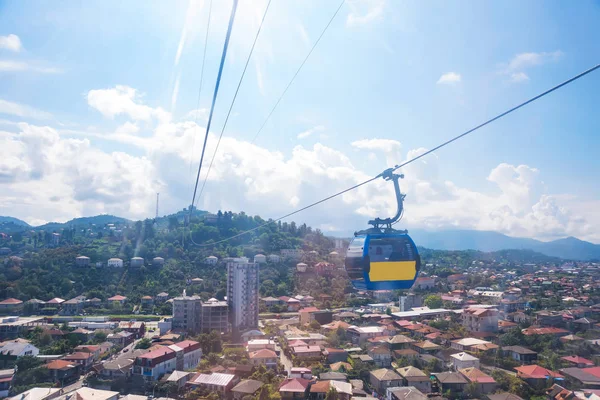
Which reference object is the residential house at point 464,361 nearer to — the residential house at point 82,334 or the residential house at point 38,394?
the residential house at point 38,394

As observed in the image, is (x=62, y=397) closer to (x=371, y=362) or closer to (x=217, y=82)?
(x=371, y=362)

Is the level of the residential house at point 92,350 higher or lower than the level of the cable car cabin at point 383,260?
lower

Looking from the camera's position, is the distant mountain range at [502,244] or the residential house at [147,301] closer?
the residential house at [147,301]

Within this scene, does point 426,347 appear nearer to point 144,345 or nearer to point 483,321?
point 483,321

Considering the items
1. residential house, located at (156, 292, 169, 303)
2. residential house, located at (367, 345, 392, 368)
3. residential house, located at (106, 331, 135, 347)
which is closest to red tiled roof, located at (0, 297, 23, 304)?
residential house, located at (156, 292, 169, 303)

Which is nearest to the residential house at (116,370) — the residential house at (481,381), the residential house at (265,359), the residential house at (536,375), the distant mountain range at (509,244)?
the residential house at (265,359)

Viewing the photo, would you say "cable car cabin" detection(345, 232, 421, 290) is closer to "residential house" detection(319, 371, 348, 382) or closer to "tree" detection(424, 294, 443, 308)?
"residential house" detection(319, 371, 348, 382)
